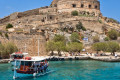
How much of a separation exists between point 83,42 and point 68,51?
5.18m

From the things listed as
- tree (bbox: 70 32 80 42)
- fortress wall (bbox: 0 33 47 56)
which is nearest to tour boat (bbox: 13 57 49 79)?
fortress wall (bbox: 0 33 47 56)

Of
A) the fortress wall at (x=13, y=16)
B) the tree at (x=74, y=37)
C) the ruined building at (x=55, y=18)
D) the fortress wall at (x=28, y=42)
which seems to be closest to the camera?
the fortress wall at (x=28, y=42)

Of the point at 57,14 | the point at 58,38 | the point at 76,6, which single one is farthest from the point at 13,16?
the point at 58,38

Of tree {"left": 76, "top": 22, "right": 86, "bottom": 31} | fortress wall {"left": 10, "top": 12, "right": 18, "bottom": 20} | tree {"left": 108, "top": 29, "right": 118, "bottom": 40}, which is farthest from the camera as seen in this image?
fortress wall {"left": 10, "top": 12, "right": 18, "bottom": 20}

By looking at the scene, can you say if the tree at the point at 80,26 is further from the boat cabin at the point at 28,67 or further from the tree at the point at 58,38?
the boat cabin at the point at 28,67

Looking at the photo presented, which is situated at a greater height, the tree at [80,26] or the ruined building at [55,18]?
the ruined building at [55,18]

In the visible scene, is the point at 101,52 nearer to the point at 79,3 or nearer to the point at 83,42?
the point at 83,42

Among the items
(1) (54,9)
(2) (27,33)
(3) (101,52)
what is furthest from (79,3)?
(2) (27,33)

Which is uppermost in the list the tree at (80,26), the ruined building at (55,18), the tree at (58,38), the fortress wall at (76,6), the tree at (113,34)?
the fortress wall at (76,6)

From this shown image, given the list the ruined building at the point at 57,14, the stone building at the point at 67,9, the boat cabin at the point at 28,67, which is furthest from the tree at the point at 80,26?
the boat cabin at the point at 28,67

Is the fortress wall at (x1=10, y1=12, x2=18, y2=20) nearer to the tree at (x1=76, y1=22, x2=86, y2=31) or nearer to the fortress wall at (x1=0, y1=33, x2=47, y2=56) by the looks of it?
the tree at (x1=76, y1=22, x2=86, y2=31)

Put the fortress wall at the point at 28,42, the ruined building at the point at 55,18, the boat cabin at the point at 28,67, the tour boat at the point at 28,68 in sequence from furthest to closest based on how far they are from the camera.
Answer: the ruined building at the point at 55,18
the fortress wall at the point at 28,42
the boat cabin at the point at 28,67
the tour boat at the point at 28,68

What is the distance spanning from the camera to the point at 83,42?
1767 inches

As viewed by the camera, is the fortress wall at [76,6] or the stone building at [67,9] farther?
the fortress wall at [76,6]
